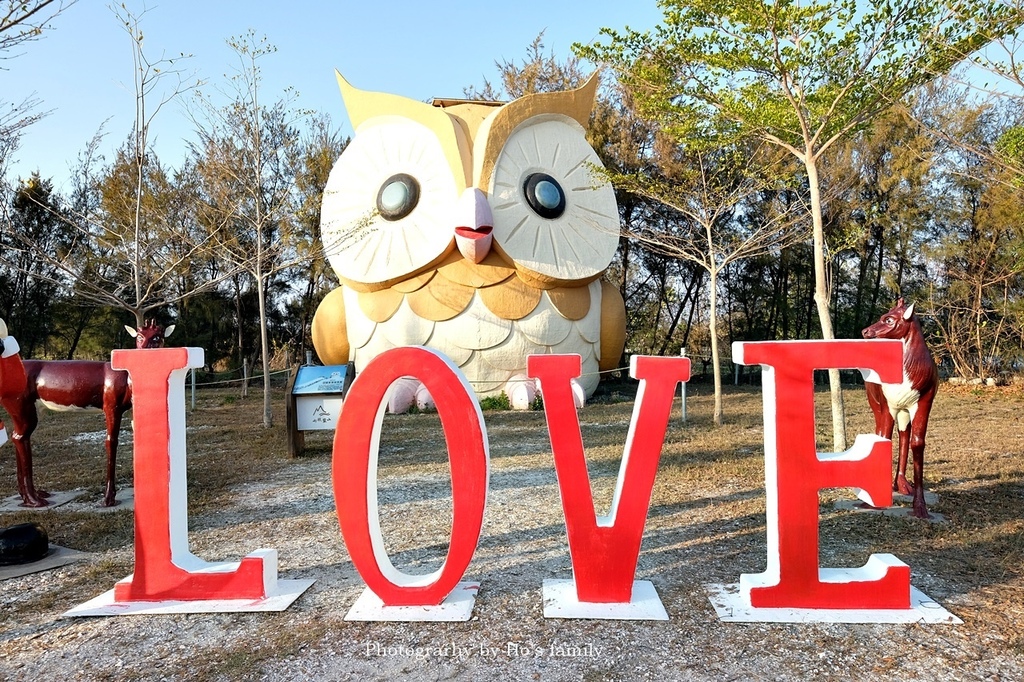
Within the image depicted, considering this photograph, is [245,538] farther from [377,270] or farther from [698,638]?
[377,270]

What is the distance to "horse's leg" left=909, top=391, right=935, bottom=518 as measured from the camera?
5.13 m

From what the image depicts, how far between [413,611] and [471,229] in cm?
780

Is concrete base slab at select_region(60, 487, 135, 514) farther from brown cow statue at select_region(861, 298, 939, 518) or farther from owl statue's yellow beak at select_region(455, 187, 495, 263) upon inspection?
brown cow statue at select_region(861, 298, 939, 518)

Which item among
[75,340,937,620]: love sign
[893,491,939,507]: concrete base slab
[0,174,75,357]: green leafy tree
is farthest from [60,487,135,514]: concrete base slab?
[0,174,75,357]: green leafy tree

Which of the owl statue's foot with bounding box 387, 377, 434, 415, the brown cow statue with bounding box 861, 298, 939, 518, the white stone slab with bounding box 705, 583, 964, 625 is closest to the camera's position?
the white stone slab with bounding box 705, 583, 964, 625

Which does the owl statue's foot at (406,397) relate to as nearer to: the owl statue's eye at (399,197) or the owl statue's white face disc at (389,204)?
the owl statue's white face disc at (389,204)

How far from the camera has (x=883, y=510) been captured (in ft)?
17.6

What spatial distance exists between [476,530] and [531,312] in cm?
→ 829

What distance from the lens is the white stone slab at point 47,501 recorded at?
19.3 ft

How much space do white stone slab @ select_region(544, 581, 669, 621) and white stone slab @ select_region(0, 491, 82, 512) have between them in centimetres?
486

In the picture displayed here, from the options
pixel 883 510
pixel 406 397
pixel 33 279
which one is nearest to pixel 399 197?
pixel 406 397

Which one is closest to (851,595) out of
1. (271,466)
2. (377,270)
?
(271,466)

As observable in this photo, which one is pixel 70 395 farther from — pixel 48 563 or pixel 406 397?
pixel 406 397

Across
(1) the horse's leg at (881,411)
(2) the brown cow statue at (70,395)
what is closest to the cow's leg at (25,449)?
→ (2) the brown cow statue at (70,395)
